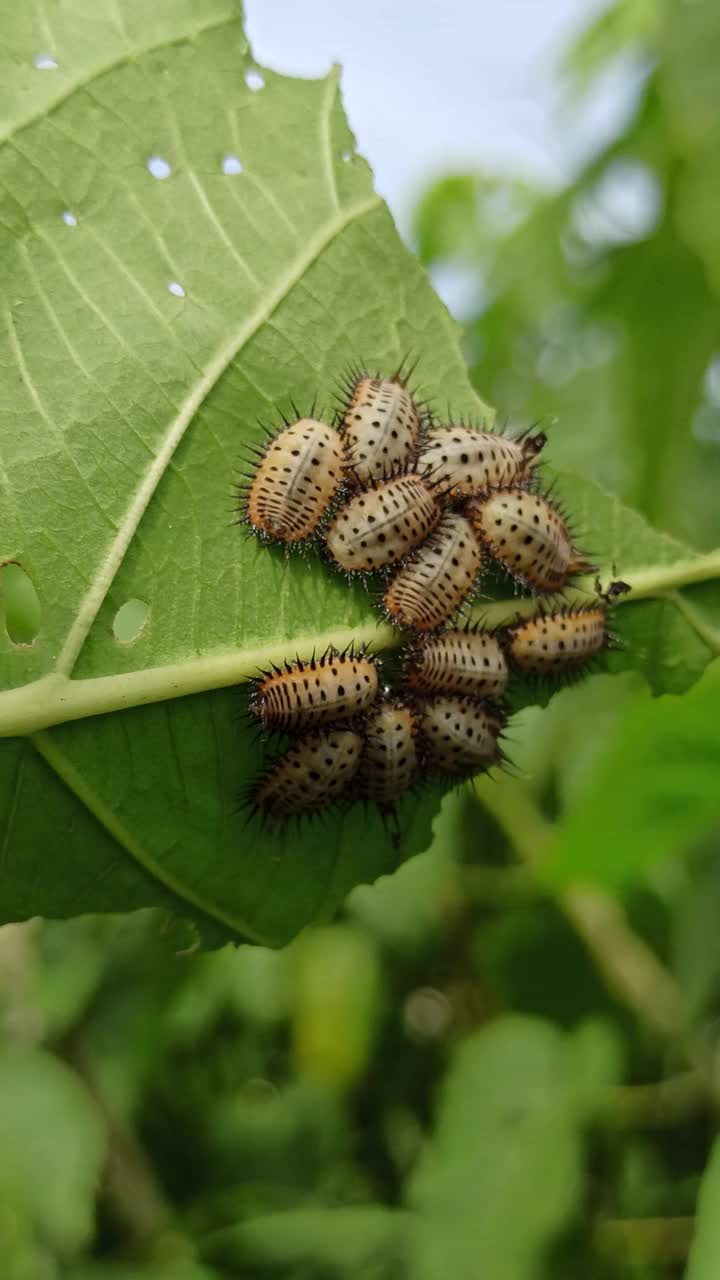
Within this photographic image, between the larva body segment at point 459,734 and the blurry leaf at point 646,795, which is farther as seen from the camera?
the blurry leaf at point 646,795

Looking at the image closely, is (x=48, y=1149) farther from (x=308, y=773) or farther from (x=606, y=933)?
(x=606, y=933)

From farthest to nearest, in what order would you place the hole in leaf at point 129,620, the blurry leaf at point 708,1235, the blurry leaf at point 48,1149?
the blurry leaf at point 48,1149 → the hole in leaf at point 129,620 → the blurry leaf at point 708,1235

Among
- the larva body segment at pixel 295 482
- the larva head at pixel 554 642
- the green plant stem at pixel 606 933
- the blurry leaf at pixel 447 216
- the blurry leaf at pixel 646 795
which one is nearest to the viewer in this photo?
the larva body segment at pixel 295 482

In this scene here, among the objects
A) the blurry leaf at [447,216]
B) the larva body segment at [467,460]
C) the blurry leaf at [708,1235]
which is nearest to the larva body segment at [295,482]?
the larva body segment at [467,460]

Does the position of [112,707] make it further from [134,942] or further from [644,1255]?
[644,1255]

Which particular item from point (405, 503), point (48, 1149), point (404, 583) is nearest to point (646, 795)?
point (404, 583)

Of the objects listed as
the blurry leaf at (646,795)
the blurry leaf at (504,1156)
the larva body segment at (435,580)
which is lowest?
the blurry leaf at (504,1156)

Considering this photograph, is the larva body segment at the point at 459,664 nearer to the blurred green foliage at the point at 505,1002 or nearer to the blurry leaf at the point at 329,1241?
the blurred green foliage at the point at 505,1002

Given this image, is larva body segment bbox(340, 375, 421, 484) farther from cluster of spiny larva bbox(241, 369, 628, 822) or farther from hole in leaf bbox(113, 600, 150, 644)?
hole in leaf bbox(113, 600, 150, 644)
